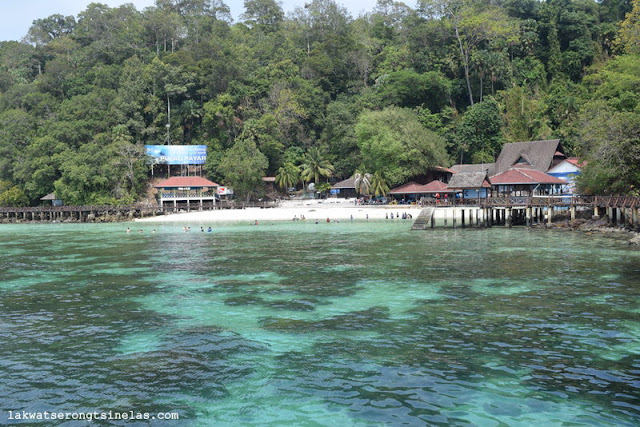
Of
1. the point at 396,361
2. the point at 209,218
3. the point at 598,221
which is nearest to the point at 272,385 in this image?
the point at 396,361

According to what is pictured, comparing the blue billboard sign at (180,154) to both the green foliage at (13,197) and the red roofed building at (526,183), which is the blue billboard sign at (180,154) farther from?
the red roofed building at (526,183)

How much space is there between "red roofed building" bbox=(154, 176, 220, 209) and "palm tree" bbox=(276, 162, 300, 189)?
956cm

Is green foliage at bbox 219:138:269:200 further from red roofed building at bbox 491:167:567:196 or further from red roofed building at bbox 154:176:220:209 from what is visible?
red roofed building at bbox 491:167:567:196

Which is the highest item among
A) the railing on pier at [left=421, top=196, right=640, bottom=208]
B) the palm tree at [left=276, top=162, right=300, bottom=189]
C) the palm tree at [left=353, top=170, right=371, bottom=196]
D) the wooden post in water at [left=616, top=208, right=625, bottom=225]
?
the palm tree at [left=276, top=162, right=300, bottom=189]

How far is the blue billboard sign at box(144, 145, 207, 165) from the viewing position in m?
76.7

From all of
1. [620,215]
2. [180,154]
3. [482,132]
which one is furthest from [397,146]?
[180,154]

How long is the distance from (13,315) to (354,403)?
13.5m

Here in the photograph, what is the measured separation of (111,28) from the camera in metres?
109

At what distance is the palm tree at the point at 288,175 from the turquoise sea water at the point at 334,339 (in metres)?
46.3

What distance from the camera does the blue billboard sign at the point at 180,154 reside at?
7669 cm

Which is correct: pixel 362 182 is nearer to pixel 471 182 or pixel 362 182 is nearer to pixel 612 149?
pixel 471 182

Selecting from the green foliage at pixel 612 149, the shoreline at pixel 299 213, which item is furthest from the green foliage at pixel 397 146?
the green foliage at pixel 612 149

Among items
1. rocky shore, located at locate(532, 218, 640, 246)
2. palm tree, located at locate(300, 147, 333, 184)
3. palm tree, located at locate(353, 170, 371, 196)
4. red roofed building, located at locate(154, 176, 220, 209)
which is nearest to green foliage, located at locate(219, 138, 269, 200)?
red roofed building, located at locate(154, 176, 220, 209)

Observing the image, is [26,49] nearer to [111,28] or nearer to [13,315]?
[111,28]
